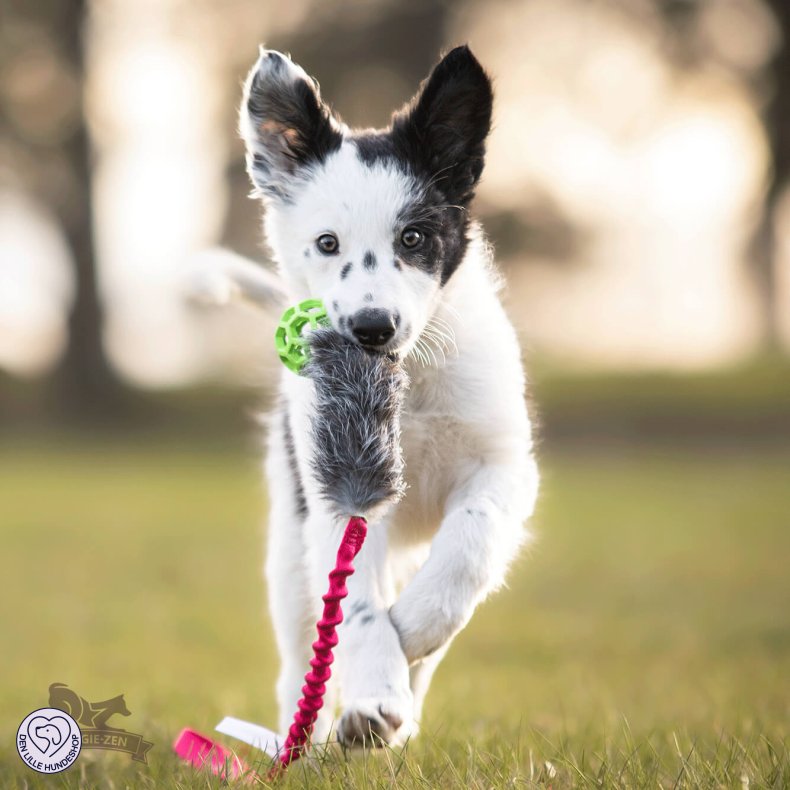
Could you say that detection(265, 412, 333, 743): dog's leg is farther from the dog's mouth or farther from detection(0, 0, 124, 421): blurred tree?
detection(0, 0, 124, 421): blurred tree

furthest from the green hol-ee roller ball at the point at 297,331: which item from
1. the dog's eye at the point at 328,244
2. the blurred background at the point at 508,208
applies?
the blurred background at the point at 508,208

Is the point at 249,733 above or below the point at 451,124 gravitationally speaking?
below

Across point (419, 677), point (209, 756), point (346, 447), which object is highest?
point (346, 447)

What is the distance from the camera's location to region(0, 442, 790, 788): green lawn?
316 cm

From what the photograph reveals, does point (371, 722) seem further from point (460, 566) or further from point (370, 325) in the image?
point (370, 325)

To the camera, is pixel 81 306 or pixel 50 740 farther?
pixel 81 306

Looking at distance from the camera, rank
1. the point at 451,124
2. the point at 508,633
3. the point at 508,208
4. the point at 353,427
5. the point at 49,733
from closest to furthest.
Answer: the point at 49,733 < the point at 353,427 < the point at 451,124 < the point at 508,633 < the point at 508,208

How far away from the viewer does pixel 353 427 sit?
2922 millimetres

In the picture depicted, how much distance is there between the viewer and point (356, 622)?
315 centimetres

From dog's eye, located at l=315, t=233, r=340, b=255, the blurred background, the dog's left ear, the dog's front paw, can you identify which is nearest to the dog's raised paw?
the dog's front paw

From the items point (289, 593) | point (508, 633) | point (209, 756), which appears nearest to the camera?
point (209, 756)

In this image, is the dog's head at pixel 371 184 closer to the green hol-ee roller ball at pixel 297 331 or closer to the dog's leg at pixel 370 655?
the green hol-ee roller ball at pixel 297 331

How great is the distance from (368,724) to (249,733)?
0.35m

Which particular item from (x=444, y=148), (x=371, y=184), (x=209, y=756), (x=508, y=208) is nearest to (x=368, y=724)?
(x=209, y=756)
